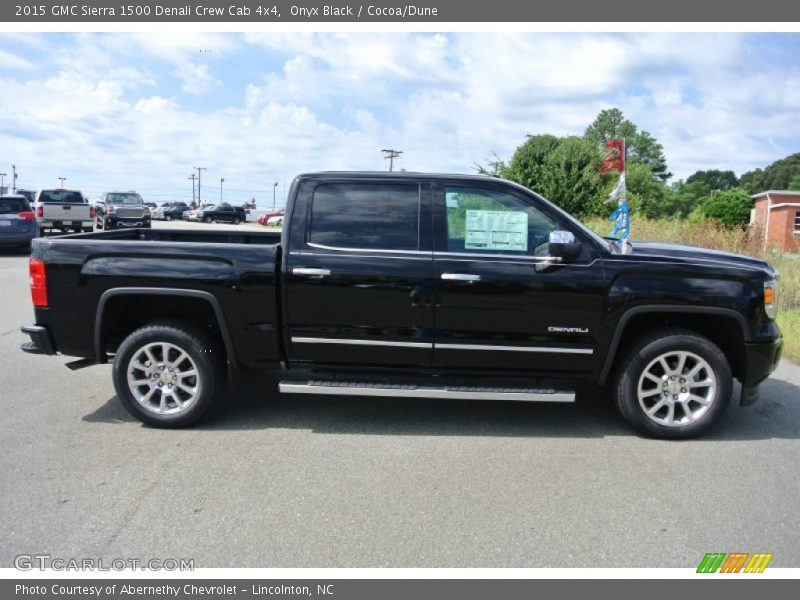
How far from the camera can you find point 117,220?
2691 cm

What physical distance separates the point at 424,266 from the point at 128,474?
96.8 inches

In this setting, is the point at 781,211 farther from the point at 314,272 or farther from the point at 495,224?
the point at 314,272

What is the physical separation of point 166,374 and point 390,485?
2.06 meters

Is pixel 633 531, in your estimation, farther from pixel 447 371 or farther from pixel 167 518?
pixel 167 518

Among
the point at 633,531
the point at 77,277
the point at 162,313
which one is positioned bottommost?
the point at 633,531

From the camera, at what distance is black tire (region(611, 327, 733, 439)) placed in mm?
4684

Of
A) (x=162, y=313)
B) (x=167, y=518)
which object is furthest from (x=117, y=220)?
(x=167, y=518)

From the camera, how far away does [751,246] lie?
12.9 m

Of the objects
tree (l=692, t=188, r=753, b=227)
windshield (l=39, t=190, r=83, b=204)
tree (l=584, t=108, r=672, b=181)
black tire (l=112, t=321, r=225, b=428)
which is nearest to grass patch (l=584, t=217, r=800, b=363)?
black tire (l=112, t=321, r=225, b=428)

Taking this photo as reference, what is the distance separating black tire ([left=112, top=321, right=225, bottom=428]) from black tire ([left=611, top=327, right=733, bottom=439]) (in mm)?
3171

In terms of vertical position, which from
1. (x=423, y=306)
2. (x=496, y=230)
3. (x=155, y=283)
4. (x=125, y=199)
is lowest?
(x=423, y=306)

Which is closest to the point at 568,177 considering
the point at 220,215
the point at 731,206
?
the point at 731,206

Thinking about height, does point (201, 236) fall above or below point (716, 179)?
below

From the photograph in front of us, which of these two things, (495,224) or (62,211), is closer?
(495,224)
